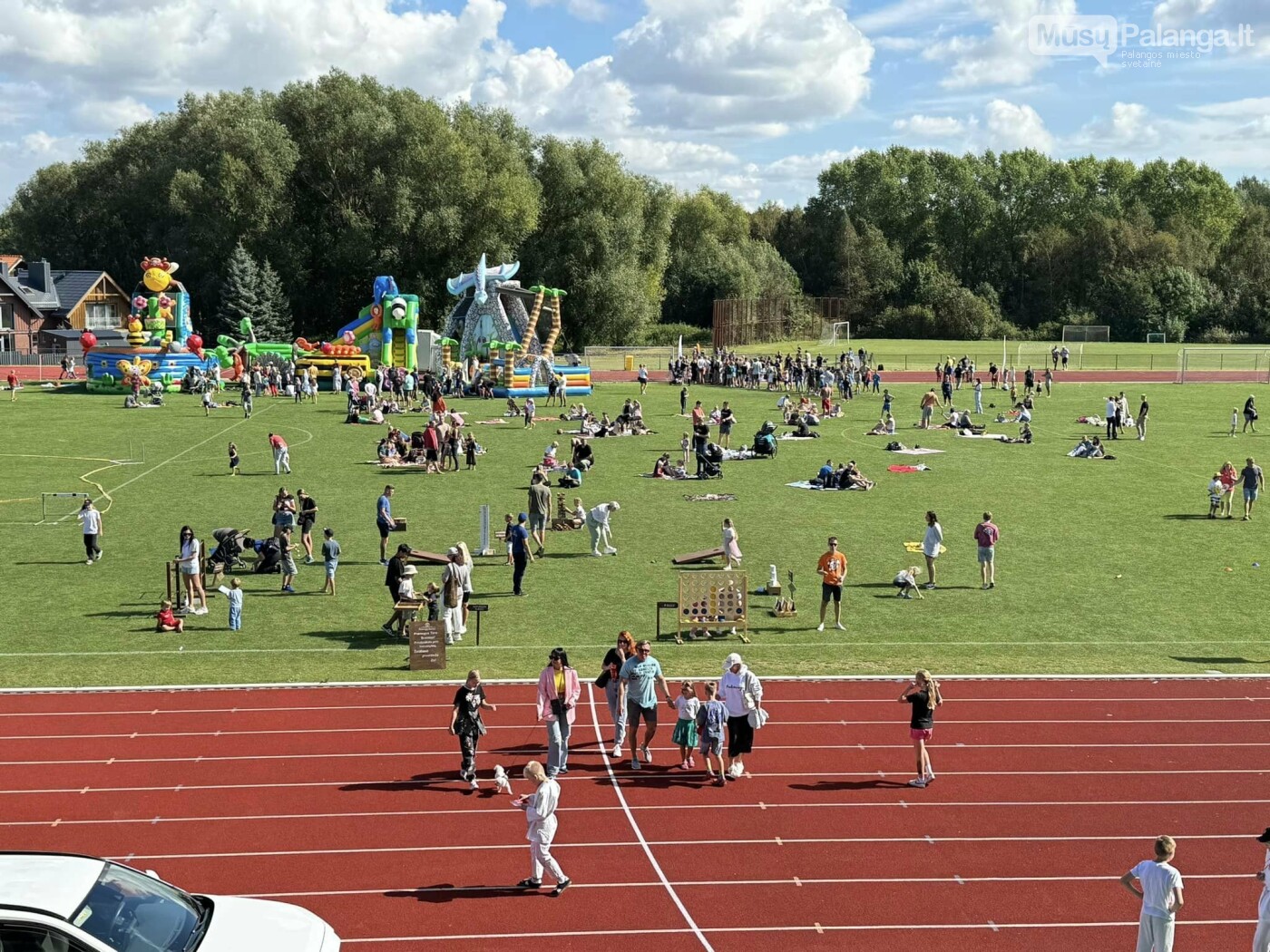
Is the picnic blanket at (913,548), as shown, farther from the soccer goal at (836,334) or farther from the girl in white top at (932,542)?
the soccer goal at (836,334)

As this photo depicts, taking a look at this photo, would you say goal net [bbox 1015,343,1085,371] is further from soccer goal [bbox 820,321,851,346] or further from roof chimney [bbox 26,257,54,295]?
roof chimney [bbox 26,257,54,295]

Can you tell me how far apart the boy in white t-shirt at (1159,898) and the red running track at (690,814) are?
1096 mm

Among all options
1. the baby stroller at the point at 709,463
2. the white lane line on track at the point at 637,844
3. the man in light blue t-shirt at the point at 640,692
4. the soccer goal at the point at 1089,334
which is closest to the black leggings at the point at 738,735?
the man in light blue t-shirt at the point at 640,692

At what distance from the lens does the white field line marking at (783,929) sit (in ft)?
35.5

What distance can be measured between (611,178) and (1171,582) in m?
62.1

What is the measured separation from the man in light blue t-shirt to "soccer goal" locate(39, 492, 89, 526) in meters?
17.2

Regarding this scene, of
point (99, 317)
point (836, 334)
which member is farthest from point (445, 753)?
point (836, 334)

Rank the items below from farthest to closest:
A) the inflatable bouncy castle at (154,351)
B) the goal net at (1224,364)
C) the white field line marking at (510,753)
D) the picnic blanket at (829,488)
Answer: the goal net at (1224,364), the inflatable bouncy castle at (154,351), the picnic blanket at (829,488), the white field line marking at (510,753)

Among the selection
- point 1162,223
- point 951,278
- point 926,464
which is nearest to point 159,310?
point 926,464

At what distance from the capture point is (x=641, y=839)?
12.8 meters

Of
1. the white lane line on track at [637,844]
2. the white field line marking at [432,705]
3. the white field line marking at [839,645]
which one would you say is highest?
the white field line marking at [839,645]

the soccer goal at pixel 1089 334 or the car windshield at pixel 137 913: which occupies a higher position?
the soccer goal at pixel 1089 334

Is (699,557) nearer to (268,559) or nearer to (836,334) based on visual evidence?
(268,559)

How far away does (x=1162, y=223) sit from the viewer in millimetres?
118062
